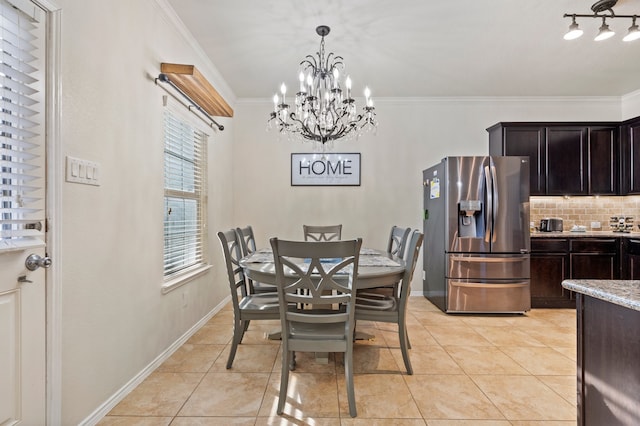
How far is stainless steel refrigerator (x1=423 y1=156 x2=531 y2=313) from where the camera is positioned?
11.6 ft

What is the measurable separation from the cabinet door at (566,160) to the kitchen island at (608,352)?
137 inches

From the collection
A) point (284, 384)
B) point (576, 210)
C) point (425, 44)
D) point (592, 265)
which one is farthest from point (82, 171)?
point (576, 210)

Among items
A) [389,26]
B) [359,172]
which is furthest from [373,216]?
[389,26]

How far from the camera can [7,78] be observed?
1.24m

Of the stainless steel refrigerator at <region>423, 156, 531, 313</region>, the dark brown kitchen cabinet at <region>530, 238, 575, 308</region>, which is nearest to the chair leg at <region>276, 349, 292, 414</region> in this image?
the stainless steel refrigerator at <region>423, 156, 531, 313</region>

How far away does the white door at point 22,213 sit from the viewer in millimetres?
1241

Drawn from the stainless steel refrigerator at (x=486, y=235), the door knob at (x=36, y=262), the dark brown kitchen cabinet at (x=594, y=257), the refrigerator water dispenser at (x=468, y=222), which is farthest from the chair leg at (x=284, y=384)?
the dark brown kitchen cabinet at (x=594, y=257)

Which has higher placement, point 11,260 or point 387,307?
point 11,260

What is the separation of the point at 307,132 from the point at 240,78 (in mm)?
1689

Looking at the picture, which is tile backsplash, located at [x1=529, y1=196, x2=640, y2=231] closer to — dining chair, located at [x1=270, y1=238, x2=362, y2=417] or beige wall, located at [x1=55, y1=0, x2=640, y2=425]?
beige wall, located at [x1=55, y1=0, x2=640, y2=425]

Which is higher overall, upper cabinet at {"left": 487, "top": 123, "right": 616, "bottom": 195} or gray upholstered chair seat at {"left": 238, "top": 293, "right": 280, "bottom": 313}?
upper cabinet at {"left": 487, "top": 123, "right": 616, "bottom": 195}

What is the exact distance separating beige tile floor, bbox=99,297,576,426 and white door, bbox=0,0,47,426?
613 millimetres

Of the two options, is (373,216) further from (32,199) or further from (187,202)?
(32,199)

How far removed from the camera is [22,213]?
1329 millimetres
